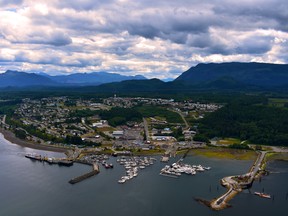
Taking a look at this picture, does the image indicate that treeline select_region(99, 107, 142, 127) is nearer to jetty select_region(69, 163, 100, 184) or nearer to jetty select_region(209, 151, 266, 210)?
jetty select_region(69, 163, 100, 184)

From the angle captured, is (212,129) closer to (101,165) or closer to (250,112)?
(250,112)

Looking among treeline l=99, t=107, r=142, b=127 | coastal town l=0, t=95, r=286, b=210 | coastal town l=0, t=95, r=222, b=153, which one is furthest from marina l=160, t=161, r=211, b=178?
treeline l=99, t=107, r=142, b=127

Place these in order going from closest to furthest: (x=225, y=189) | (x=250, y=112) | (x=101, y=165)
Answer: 1. (x=225, y=189)
2. (x=101, y=165)
3. (x=250, y=112)

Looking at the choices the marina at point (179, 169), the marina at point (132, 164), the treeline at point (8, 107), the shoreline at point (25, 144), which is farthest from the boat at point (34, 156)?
the treeline at point (8, 107)

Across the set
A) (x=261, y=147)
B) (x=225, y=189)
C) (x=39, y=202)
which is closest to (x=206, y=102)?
(x=261, y=147)

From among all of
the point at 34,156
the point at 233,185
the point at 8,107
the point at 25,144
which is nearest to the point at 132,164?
the point at 233,185
